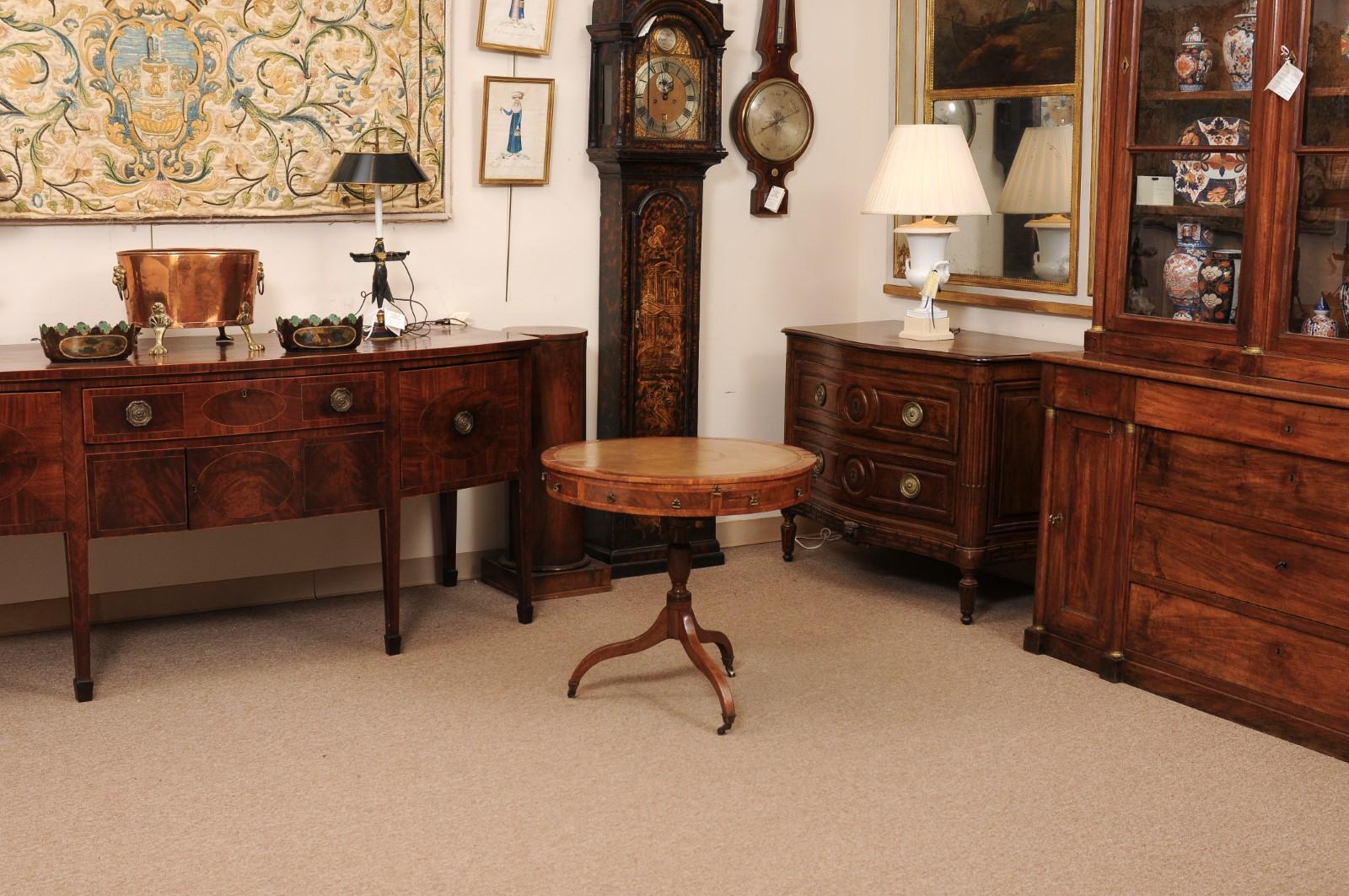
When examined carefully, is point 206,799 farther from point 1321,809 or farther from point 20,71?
point 1321,809

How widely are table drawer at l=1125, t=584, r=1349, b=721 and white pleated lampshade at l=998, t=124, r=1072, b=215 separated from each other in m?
1.76

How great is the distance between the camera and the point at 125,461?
430cm

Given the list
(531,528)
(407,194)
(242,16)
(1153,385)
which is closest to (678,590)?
(531,528)

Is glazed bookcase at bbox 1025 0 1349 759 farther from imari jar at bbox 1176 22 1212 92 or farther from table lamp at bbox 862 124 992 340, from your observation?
table lamp at bbox 862 124 992 340

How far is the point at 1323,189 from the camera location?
13.4 ft

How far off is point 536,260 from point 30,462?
220cm

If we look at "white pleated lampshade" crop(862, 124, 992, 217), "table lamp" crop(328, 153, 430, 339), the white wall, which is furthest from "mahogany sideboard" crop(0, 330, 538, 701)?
"white pleated lampshade" crop(862, 124, 992, 217)

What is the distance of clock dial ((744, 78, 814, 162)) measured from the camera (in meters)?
6.14

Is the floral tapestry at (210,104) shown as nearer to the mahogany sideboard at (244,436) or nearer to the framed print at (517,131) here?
the framed print at (517,131)

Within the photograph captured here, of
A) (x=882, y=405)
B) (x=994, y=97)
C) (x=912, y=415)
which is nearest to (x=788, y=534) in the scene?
(x=882, y=405)

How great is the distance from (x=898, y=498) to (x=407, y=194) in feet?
7.23

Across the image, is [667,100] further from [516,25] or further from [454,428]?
[454,428]

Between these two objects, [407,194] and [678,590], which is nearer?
[678,590]

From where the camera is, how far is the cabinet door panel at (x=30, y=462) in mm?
4156
